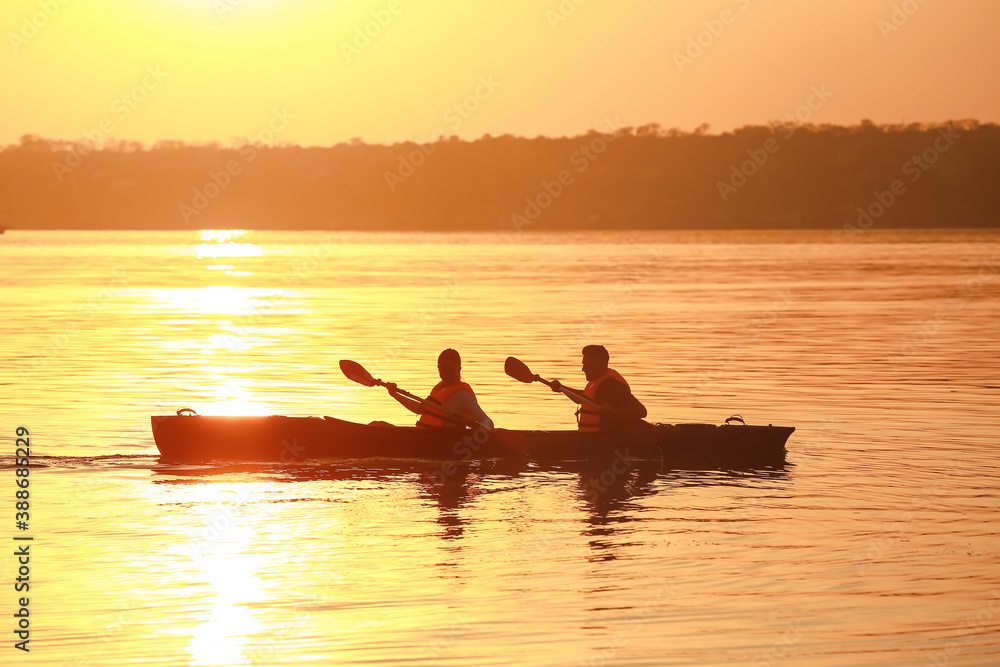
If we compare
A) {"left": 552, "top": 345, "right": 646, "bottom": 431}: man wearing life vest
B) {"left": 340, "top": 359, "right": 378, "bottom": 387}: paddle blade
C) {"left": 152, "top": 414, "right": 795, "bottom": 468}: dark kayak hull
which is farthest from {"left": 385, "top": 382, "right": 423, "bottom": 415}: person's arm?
{"left": 552, "top": 345, "right": 646, "bottom": 431}: man wearing life vest

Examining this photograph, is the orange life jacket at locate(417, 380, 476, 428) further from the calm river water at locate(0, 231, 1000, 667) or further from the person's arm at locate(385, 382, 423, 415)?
the calm river water at locate(0, 231, 1000, 667)

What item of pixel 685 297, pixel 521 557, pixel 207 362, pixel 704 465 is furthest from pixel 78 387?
pixel 685 297

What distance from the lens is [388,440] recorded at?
16.4 meters

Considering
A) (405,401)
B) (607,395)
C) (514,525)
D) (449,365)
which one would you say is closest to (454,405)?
(449,365)

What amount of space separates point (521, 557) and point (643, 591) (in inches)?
59.6

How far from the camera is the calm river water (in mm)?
9617

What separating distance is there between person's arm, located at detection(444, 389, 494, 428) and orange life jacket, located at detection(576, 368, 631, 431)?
1303 millimetres

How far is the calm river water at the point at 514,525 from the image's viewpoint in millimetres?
9617

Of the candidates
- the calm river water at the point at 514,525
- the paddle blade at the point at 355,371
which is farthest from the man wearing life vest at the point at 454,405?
the paddle blade at the point at 355,371

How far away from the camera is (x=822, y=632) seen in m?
9.83

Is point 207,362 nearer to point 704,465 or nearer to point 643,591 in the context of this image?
point 704,465

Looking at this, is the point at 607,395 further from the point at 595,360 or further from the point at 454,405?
the point at 454,405

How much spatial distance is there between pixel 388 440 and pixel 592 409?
2.51 meters

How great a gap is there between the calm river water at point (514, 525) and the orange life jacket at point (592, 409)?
2.63ft
